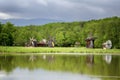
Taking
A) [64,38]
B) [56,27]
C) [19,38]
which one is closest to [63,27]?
[56,27]

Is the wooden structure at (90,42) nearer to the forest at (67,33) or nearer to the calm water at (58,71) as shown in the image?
the forest at (67,33)

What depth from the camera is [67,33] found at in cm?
8488

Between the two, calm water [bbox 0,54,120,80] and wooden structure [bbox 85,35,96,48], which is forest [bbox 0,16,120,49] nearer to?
wooden structure [bbox 85,35,96,48]

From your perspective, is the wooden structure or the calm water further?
the wooden structure

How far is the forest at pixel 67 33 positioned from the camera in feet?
240

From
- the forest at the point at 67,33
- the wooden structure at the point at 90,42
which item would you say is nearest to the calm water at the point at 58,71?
the wooden structure at the point at 90,42

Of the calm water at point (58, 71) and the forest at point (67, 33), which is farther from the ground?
the forest at point (67, 33)

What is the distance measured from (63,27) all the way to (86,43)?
62.7 feet

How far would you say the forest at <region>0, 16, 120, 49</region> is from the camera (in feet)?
240

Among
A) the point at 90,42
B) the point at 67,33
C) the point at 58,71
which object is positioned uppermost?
the point at 67,33

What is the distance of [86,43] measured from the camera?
76562mm

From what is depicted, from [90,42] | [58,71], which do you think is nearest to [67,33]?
[90,42]

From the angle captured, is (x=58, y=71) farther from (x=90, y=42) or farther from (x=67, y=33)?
(x=67, y=33)

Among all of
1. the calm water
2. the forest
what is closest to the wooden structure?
the forest
